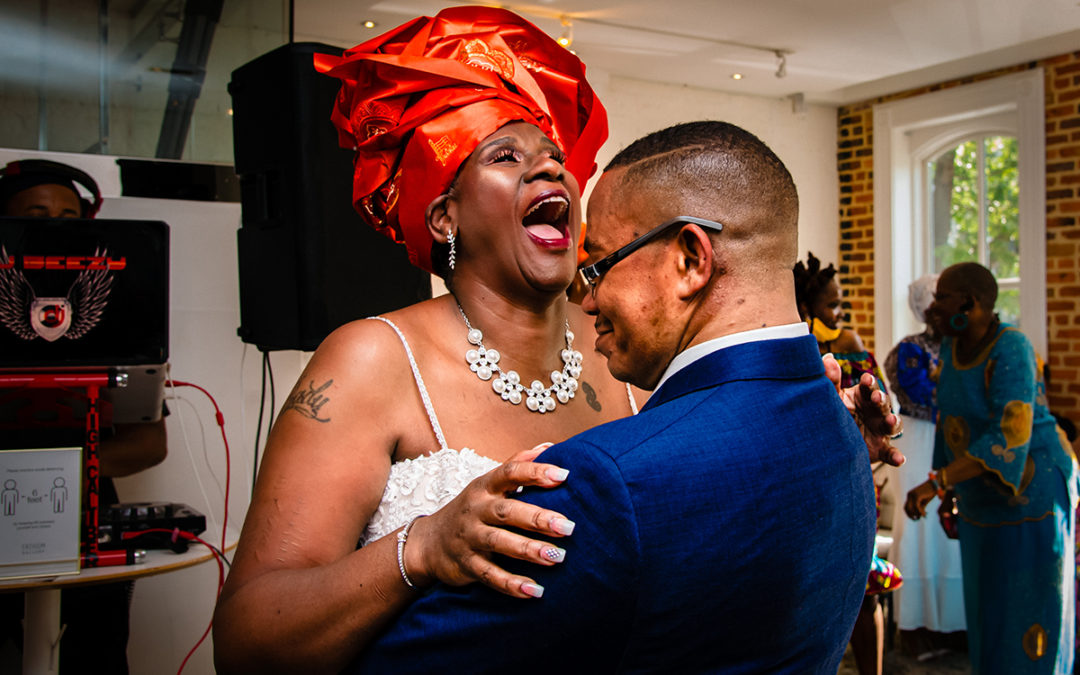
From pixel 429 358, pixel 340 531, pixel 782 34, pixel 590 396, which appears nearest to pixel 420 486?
pixel 340 531

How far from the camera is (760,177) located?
105cm

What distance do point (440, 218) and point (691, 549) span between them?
1.05 meters

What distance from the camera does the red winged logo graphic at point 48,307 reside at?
2238mm

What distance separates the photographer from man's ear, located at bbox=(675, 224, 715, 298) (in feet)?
3.34

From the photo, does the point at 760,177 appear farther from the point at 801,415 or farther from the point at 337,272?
the point at 337,272

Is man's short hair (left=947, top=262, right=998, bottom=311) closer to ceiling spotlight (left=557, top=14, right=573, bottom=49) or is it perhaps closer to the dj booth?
ceiling spotlight (left=557, top=14, right=573, bottom=49)

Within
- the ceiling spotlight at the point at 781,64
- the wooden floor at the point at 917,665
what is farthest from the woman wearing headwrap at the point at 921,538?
the ceiling spotlight at the point at 781,64

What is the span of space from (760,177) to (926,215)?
23.4ft

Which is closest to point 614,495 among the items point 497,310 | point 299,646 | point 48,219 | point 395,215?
point 299,646

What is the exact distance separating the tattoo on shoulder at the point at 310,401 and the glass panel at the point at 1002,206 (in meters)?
6.66

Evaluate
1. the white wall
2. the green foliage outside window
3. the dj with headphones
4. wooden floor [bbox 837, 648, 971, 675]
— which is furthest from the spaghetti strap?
the green foliage outside window

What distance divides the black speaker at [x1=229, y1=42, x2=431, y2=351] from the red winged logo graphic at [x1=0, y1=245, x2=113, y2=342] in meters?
0.50

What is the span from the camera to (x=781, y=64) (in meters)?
6.27

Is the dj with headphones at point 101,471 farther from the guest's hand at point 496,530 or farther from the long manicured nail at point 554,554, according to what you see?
the long manicured nail at point 554,554
